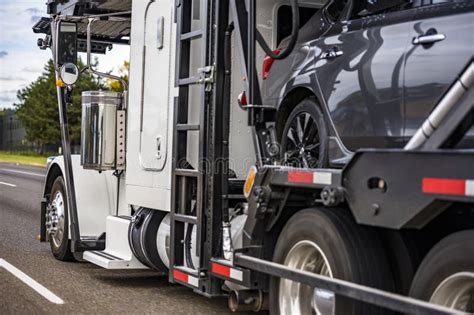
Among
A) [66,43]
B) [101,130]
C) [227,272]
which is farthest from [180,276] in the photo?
[66,43]

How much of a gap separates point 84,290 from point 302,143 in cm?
325

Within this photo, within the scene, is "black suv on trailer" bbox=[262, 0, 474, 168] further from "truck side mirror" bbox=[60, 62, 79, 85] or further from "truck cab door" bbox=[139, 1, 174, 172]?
"truck side mirror" bbox=[60, 62, 79, 85]

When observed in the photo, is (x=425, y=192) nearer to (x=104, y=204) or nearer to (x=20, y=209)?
(x=104, y=204)

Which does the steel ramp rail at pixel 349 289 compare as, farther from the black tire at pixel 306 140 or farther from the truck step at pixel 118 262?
the truck step at pixel 118 262

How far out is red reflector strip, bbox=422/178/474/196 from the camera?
11.9 feet

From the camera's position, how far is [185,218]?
21.2ft

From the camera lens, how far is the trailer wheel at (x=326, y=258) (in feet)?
14.5

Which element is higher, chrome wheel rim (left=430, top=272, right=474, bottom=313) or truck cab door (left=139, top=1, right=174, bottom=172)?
truck cab door (left=139, top=1, right=174, bottom=172)

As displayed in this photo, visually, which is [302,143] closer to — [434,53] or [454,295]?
[434,53]

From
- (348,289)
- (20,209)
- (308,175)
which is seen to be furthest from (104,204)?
(20,209)

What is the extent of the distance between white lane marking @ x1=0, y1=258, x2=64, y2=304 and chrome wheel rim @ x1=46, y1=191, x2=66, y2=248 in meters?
0.65

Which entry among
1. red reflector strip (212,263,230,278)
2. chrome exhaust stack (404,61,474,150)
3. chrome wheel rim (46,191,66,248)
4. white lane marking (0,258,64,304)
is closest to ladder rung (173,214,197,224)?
red reflector strip (212,263,230,278)

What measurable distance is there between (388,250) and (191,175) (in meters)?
2.27

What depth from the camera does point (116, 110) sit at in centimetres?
870
